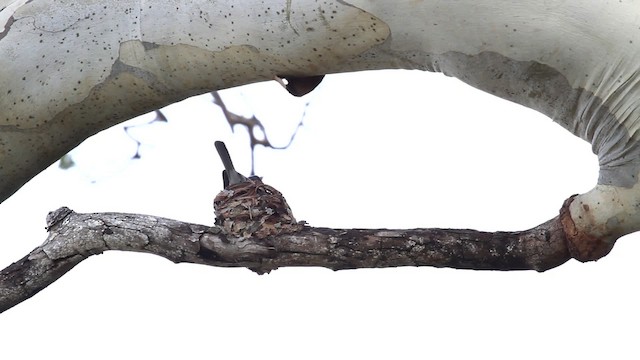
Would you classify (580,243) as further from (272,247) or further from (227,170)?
(227,170)

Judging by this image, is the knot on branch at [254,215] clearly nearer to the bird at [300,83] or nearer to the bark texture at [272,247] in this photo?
the bark texture at [272,247]

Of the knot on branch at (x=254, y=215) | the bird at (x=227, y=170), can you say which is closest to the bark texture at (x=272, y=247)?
the knot on branch at (x=254, y=215)

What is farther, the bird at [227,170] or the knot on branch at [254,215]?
the bird at [227,170]

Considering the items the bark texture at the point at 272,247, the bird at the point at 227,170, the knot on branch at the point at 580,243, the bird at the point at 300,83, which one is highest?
the bird at the point at 300,83

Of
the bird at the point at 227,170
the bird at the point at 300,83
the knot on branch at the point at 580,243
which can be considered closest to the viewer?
the knot on branch at the point at 580,243

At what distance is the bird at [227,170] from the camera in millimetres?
1927

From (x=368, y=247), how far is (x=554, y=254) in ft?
0.95

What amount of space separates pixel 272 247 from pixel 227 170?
0.23 metres

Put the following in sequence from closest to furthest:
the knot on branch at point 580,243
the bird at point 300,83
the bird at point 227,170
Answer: the knot on branch at point 580,243 → the bird at point 300,83 → the bird at point 227,170

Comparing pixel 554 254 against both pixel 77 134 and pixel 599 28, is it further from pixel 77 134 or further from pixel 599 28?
pixel 77 134

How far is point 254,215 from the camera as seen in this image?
1.79 metres

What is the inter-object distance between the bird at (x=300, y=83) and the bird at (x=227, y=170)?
21 centimetres

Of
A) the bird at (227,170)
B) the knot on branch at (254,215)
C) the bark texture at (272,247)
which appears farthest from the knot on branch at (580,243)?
the bird at (227,170)

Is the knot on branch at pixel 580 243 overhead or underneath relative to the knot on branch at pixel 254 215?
underneath
